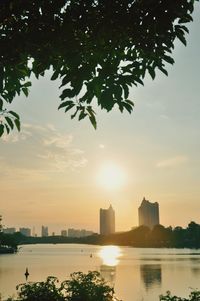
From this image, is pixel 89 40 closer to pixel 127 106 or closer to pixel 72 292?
pixel 127 106

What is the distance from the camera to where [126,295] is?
61.7 meters

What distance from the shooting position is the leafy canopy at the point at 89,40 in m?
5.45

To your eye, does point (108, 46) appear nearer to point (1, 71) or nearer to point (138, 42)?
point (138, 42)

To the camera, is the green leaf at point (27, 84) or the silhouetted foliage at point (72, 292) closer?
the green leaf at point (27, 84)

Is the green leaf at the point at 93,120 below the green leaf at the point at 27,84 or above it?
below

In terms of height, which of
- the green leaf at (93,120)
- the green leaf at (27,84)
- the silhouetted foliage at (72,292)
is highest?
the green leaf at (27,84)

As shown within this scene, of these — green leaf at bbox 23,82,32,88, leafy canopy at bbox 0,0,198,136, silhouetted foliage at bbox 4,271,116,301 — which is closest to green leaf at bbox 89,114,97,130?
leafy canopy at bbox 0,0,198,136

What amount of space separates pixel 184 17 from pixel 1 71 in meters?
2.69

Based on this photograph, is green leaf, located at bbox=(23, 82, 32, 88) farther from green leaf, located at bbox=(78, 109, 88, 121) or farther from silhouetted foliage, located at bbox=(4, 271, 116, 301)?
silhouetted foliage, located at bbox=(4, 271, 116, 301)

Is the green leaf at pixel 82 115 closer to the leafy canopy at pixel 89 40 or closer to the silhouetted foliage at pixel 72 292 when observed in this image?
the leafy canopy at pixel 89 40

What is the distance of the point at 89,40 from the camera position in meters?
5.70

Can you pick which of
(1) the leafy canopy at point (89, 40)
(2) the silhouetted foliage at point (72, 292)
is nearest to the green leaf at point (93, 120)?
(1) the leafy canopy at point (89, 40)

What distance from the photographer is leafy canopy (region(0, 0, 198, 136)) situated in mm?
5453

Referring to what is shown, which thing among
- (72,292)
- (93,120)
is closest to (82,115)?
(93,120)
